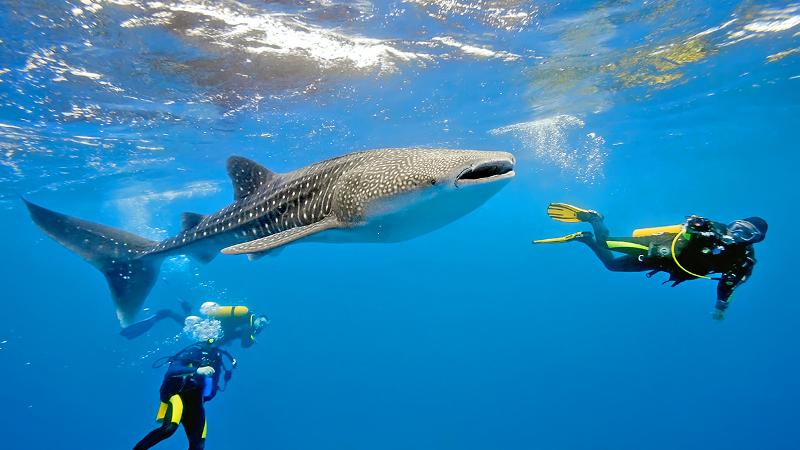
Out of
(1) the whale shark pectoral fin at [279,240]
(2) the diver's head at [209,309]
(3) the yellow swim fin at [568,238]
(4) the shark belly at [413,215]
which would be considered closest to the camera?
(4) the shark belly at [413,215]

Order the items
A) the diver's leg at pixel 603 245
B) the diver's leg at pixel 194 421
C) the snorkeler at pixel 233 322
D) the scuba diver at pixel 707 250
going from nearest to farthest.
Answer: the scuba diver at pixel 707 250, the diver's leg at pixel 194 421, the diver's leg at pixel 603 245, the snorkeler at pixel 233 322

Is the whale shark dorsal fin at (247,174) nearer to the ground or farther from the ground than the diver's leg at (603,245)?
farther from the ground

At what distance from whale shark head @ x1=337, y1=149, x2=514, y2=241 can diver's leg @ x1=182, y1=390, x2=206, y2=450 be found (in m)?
4.13

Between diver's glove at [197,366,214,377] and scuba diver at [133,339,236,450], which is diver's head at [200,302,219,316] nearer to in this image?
scuba diver at [133,339,236,450]

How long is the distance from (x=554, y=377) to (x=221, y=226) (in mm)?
50711

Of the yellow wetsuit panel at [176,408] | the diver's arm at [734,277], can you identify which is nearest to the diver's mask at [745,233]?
the diver's arm at [734,277]

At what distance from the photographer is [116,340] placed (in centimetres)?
8219

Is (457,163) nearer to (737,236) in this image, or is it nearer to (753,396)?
(737,236)

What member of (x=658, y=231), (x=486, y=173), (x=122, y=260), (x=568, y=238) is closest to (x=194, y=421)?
(x=122, y=260)

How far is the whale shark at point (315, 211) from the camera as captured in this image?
3725 mm

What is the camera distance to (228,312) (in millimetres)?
10172

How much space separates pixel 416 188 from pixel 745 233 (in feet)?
12.6

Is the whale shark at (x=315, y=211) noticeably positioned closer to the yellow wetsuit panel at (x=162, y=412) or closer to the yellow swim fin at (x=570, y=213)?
the yellow wetsuit panel at (x=162, y=412)

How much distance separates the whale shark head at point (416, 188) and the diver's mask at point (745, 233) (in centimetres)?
305
